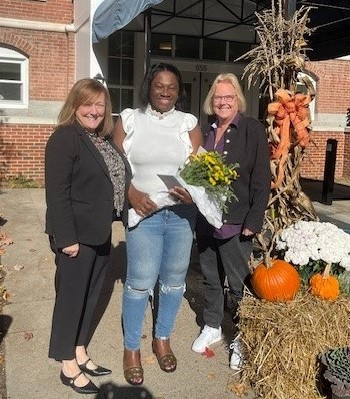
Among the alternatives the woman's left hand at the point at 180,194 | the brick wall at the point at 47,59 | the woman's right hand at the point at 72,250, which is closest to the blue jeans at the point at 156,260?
the woman's left hand at the point at 180,194

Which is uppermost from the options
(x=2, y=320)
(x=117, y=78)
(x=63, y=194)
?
(x=117, y=78)

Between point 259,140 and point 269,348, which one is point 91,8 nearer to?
point 259,140

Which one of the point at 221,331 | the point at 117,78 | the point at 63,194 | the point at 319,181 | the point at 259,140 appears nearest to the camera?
the point at 63,194

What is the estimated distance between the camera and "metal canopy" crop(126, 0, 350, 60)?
9664mm

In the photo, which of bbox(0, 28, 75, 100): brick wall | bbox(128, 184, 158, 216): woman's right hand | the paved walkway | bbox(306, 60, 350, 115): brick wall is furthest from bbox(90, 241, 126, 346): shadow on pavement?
bbox(306, 60, 350, 115): brick wall

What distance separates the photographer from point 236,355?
10.7ft

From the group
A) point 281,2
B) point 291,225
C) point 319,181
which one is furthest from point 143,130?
point 319,181

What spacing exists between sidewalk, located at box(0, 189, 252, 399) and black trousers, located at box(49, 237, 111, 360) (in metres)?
0.31

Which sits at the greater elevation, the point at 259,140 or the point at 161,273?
the point at 259,140

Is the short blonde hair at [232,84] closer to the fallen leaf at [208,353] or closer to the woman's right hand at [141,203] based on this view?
the woman's right hand at [141,203]

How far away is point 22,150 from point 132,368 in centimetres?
841

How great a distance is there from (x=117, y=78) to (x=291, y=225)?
8530 mm

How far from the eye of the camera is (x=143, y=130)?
289 cm

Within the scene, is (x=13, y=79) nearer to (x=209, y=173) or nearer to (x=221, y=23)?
(x=221, y=23)
